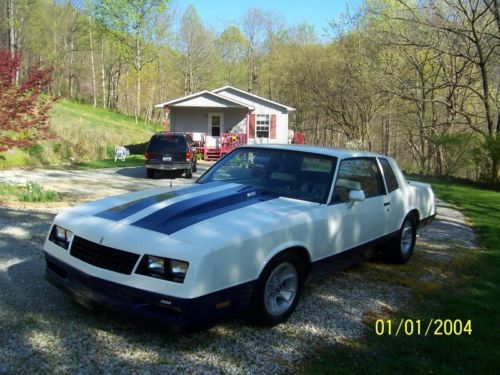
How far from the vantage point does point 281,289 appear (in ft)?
13.6

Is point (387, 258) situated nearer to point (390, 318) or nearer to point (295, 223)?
point (390, 318)

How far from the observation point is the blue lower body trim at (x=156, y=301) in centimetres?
329

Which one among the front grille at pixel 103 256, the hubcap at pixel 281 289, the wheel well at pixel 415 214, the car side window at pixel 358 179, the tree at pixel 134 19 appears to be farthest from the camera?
the tree at pixel 134 19

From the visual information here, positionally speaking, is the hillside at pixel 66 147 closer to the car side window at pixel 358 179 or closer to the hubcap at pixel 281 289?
the car side window at pixel 358 179

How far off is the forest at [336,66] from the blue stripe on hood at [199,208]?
1342 cm

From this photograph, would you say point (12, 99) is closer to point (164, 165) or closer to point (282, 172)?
point (164, 165)

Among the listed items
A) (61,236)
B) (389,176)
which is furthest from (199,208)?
(389,176)

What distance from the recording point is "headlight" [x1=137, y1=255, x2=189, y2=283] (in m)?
3.33

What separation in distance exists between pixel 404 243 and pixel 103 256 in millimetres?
4401

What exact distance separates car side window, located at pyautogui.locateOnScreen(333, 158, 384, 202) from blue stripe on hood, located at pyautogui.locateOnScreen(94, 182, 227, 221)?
54.3 inches

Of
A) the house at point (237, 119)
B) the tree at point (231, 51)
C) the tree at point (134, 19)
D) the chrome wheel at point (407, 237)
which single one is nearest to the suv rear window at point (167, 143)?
the house at point (237, 119)

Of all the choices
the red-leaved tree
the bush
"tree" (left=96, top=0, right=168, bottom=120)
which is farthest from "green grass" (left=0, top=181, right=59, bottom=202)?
"tree" (left=96, top=0, right=168, bottom=120)

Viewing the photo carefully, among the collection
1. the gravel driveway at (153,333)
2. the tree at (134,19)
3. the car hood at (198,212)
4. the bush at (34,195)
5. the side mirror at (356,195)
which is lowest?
the gravel driveway at (153,333)

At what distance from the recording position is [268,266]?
12.6 ft
